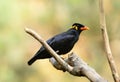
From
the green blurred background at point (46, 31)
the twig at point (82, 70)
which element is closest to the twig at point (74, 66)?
the twig at point (82, 70)

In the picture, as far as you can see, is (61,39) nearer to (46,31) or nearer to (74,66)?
(74,66)

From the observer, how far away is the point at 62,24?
30.5 ft

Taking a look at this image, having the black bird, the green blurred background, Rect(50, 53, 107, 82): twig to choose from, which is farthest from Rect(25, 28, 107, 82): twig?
the green blurred background

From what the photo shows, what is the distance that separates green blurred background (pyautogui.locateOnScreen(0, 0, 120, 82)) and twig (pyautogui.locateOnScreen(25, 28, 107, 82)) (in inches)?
219

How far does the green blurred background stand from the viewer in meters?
8.75

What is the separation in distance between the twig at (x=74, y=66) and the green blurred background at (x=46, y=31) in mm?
5567

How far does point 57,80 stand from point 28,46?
0.73 m

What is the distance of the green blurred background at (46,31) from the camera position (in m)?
8.75

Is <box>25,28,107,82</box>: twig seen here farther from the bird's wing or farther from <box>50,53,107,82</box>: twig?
the bird's wing

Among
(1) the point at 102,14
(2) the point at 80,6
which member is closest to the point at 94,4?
(2) the point at 80,6

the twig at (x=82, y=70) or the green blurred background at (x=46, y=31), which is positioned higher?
the twig at (x=82, y=70)

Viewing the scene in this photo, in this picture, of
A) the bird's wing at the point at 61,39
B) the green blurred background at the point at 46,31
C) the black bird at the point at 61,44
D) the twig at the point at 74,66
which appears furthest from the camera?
the green blurred background at the point at 46,31

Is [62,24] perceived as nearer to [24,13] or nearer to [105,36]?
[24,13]

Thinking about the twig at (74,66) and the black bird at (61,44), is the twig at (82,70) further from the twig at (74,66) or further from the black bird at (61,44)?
the black bird at (61,44)
